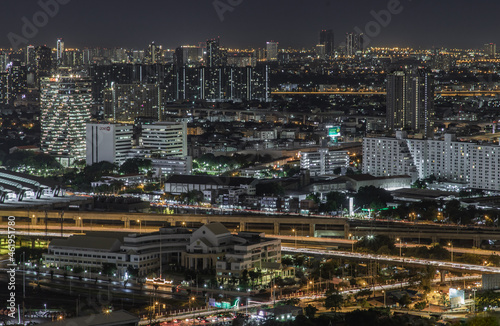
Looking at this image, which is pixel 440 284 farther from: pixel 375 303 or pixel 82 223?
pixel 82 223

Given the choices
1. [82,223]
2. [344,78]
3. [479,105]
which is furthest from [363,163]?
[344,78]

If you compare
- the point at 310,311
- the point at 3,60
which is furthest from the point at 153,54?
the point at 310,311

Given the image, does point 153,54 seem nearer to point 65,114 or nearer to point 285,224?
point 65,114

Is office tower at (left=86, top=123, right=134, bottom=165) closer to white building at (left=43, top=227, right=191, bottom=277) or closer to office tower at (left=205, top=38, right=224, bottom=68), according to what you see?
white building at (left=43, top=227, right=191, bottom=277)

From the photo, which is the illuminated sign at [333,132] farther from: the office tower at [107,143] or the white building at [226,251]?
the white building at [226,251]

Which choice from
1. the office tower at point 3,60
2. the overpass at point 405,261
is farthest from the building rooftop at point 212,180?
the office tower at point 3,60

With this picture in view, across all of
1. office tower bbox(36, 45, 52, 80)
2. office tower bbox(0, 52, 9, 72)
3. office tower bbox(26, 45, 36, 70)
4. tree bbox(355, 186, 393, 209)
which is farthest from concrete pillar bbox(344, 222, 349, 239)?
office tower bbox(0, 52, 9, 72)
